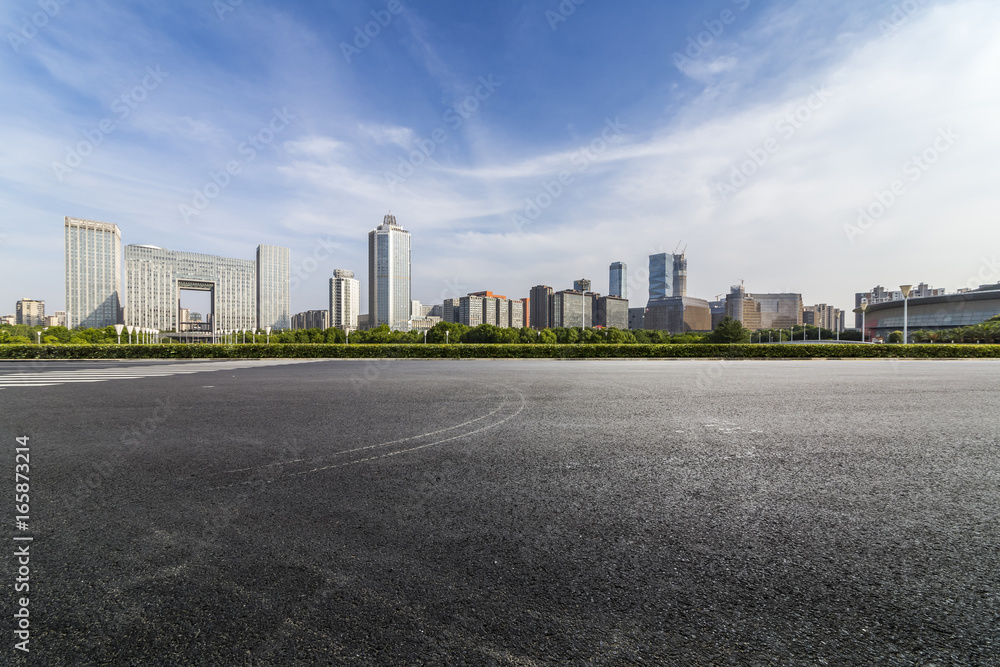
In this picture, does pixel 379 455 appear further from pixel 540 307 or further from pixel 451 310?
pixel 451 310

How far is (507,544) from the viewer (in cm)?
277

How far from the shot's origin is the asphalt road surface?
1928mm

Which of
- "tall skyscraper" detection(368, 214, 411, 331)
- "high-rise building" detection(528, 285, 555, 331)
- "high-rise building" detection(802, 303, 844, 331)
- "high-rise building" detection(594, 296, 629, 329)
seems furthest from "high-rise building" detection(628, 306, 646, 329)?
"tall skyscraper" detection(368, 214, 411, 331)

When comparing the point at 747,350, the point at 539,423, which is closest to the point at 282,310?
the point at 747,350

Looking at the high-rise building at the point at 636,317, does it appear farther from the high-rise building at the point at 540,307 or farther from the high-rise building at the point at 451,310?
the high-rise building at the point at 451,310

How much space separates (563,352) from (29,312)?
210777mm

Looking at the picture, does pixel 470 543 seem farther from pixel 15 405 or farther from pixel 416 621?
pixel 15 405

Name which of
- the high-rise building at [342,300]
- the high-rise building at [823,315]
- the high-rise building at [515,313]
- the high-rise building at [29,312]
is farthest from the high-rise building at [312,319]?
the high-rise building at [823,315]

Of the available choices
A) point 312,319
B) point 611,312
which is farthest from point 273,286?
point 611,312

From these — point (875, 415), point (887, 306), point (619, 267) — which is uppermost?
point (619, 267)

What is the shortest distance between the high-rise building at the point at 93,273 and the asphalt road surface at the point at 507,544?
430 ft

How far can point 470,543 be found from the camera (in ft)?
9.13

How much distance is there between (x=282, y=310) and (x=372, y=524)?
447ft

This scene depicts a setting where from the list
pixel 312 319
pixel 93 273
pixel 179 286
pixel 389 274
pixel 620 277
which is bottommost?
pixel 312 319
